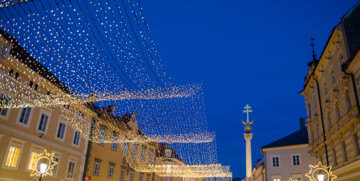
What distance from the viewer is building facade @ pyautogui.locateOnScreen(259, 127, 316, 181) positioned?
35688mm

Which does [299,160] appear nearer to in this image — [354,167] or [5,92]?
[354,167]

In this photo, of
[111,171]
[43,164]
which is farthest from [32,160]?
[111,171]

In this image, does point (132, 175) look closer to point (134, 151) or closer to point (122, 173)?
point (134, 151)

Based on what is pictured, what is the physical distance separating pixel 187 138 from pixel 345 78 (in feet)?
35.7

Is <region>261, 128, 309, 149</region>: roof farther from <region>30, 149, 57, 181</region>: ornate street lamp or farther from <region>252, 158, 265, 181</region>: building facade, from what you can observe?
<region>30, 149, 57, 181</region>: ornate street lamp

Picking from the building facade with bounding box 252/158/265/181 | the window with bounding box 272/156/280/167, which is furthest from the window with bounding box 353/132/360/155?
the building facade with bounding box 252/158/265/181

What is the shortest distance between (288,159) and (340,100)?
64.6ft

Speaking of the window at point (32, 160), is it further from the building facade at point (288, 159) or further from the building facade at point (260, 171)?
the building facade at point (260, 171)

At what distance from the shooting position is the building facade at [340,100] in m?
16.7

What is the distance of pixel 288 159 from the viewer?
3691 centimetres

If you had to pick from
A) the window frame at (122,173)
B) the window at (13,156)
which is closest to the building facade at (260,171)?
the window frame at (122,173)

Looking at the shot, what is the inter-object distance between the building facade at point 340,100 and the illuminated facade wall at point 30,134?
18.8 metres

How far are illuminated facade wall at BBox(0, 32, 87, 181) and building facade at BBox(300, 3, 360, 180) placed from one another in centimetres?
1877

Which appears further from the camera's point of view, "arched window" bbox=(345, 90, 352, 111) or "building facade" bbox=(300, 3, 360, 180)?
"arched window" bbox=(345, 90, 352, 111)
